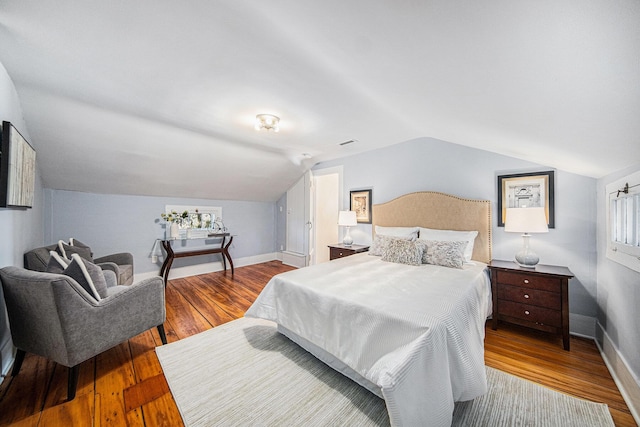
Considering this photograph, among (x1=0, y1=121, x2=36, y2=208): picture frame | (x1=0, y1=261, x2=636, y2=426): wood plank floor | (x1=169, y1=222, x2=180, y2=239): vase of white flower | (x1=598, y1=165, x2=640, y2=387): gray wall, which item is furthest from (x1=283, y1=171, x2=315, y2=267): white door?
(x1=598, y1=165, x2=640, y2=387): gray wall

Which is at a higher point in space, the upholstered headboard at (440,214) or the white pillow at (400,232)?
the upholstered headboard at (440,214)

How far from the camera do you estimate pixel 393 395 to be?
1107 millimetres

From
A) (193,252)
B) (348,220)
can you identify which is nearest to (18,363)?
(193,252)

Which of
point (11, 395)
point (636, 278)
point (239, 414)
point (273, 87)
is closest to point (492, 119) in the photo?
point (636, 278)

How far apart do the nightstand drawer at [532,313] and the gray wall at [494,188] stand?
543 mm

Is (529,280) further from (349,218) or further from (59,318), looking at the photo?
(59,318)

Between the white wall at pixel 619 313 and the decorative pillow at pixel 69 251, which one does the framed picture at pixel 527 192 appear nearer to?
the white wall at pixel 619 313

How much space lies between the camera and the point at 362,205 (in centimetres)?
420

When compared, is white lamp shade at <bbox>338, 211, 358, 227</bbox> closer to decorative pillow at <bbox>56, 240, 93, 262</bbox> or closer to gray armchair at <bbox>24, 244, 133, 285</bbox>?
gray armchair at <bbox>24, 244, 133, 285</bbox>

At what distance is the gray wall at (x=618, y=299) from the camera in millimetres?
1559

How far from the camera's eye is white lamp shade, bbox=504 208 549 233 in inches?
90.3

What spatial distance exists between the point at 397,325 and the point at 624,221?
1.95 meters

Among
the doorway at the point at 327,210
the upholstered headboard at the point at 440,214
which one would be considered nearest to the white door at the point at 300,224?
the doorway at the point at 327,210

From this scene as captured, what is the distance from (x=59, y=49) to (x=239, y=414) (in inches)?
106
